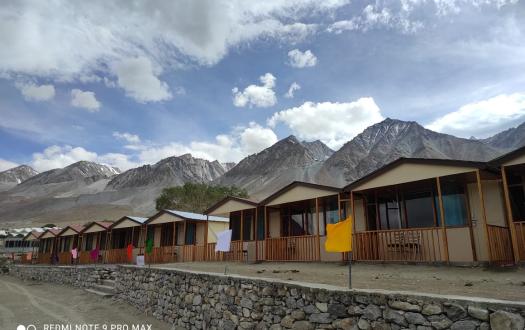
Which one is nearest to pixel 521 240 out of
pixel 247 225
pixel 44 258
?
pixel 247 225

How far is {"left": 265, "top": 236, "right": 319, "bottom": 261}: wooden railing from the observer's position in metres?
14.0

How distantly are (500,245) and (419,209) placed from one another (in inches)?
109

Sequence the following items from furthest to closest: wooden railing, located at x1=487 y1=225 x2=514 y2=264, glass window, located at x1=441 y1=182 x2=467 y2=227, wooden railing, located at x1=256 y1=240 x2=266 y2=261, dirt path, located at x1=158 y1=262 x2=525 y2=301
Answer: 1. wooden railing, located at x1=256 y1=240 x2=266 y2=261
2. glass window, located at x1=441 y1=182 x2=467 y2=227
3. wooden railing, located at x1=487 y1=225 x2=514 y2=264
4. dirt path, located at x1=158 y1=262 x2=525 y2=301

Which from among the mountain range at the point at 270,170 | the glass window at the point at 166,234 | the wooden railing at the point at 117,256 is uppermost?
the mountain range at the point at 270,170

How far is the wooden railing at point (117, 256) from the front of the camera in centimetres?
2428

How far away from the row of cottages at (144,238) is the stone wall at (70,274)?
1.31m

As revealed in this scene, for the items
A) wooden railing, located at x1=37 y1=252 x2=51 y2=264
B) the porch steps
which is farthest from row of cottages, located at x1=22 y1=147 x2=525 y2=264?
wooden railing, located at x1=37 y1=252 x2=51 y2=264

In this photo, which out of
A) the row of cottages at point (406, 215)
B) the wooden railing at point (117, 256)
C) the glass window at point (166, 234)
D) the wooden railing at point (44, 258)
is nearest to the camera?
the row of cottages at point (406, 215)

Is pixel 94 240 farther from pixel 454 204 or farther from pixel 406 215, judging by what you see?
pixel 454 204

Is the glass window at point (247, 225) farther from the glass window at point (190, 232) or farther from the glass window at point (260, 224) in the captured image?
the glass window at point (190, 232)

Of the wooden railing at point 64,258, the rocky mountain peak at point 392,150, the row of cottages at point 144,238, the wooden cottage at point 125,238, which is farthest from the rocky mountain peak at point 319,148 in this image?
the wooden cottage at point 125,238

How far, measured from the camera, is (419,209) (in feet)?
40.4

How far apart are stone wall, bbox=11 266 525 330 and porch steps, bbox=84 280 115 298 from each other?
3852mm

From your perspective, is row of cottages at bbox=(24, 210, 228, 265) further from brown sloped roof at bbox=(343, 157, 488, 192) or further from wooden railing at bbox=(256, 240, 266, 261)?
brown sloped roof at bbox=(343, 157, 488, 192)
